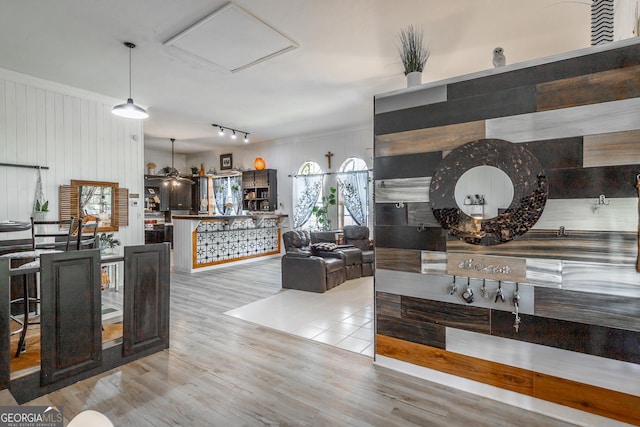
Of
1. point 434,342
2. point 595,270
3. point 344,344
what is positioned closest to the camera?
point 595,270

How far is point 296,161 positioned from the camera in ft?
27.6

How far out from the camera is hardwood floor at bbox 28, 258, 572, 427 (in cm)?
203

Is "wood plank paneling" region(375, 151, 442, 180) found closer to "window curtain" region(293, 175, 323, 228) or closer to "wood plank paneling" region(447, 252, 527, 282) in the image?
"wood plank paneling" region(447, 252, 527, 282)

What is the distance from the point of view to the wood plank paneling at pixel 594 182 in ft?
6.12

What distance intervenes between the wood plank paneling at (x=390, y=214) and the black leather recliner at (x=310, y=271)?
243 cm

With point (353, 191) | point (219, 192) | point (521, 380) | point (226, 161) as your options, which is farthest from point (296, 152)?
point (521, 380)

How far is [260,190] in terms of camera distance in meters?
9.01

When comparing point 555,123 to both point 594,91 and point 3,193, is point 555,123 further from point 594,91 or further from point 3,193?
point 3,193

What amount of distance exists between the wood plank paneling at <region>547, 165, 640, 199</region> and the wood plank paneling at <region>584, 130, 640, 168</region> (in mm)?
36

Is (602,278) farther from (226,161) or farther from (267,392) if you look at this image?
(226,161)

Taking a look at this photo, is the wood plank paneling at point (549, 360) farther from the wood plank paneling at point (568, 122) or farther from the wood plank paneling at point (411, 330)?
the wood plank paneling at point (568, 122)

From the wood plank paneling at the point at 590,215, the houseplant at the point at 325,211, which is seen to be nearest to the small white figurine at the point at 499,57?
the wood plank paneling at the point at 590,215

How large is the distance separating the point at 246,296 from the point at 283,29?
11.9ft

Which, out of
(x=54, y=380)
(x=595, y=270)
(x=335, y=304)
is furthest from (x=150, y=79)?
(x=595, y=270)
